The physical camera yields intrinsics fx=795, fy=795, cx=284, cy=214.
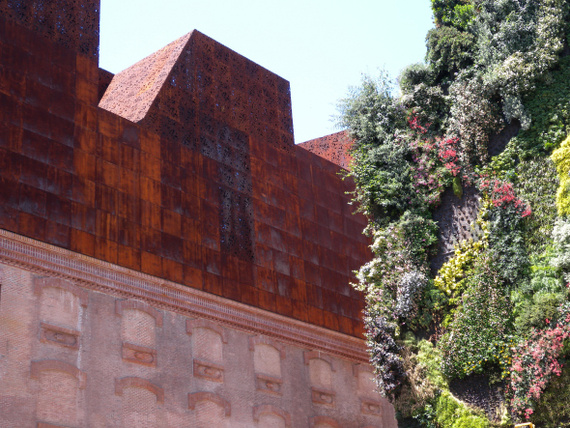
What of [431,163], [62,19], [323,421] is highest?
[62,19]

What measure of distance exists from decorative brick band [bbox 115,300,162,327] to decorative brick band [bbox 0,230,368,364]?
18cm

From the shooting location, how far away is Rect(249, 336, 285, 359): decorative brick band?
32.4m

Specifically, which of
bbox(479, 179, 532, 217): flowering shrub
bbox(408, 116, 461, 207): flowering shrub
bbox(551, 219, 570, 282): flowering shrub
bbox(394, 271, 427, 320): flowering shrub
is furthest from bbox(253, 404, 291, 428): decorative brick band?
bbox(551, 219, 570, 282): flowering shrub

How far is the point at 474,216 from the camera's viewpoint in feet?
88.5

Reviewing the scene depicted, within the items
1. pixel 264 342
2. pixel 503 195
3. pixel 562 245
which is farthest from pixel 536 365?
pixel 264 342

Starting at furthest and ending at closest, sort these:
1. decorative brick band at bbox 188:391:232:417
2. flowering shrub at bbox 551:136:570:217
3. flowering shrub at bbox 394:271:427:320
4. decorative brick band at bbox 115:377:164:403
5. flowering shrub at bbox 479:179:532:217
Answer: decorative brick band at bbox 188:391:232:417 < decorative brick band at bbox 115:377:164:403 < flowering shrub at bbox 394:271:427:320 < flowering shrub at bbox 479:179:532:217 < flowering shrub at bbox 551:136:570:217

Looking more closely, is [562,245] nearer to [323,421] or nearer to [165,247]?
[165,247]

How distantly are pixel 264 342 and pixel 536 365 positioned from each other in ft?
42.2

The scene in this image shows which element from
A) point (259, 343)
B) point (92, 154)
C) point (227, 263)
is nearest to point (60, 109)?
point (92, 154)

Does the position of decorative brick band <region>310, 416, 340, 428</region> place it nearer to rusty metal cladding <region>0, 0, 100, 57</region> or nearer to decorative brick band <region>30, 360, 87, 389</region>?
decorative brick band <region>30, 360, 87, 389</region>

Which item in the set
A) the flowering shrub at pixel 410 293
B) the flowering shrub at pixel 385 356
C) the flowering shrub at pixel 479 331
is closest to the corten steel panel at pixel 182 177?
the flowering shrub at pixel 385 356

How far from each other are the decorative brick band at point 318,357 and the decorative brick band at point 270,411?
283 cm

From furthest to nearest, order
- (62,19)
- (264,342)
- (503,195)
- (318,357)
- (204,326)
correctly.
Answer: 1. (318,357)
2. (264,342)
3. (204,326)
4. (62,19)
5. (503,195)

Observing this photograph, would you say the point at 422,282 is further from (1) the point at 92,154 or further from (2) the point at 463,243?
(1) the point at 92,154
